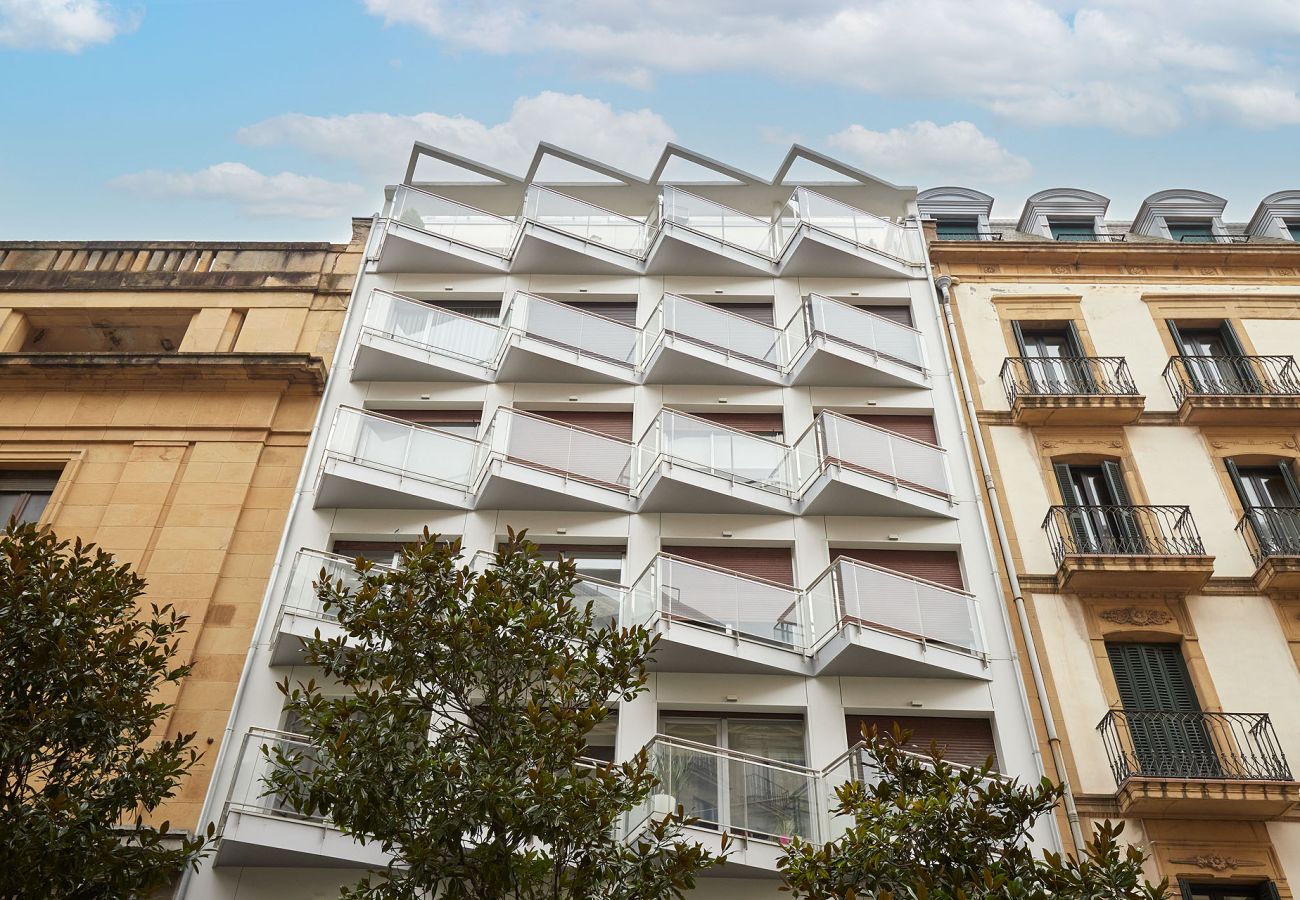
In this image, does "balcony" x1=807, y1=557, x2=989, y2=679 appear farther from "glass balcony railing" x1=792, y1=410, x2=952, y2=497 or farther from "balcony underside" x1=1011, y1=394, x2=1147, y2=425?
"balcony underside" x1=1011, y1=394, x2=1147, y2=425

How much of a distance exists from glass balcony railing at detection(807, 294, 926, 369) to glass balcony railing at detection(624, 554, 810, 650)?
18.1 ft

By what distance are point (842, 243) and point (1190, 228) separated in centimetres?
901

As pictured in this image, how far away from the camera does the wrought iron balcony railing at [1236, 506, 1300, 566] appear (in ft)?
51.6

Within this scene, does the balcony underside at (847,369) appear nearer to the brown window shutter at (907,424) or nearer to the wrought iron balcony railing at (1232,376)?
the brown window shutter at (907,424)

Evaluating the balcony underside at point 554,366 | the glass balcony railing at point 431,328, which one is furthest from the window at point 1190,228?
the glass balcony railing at point 431,328

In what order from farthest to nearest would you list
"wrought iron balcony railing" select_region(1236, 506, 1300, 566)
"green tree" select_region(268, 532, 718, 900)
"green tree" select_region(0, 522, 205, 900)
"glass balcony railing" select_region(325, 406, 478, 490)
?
"glass balcony railing" select_region(325, 406, 478, 490) → "wrought iron balcony railing" select_region(1236, 506, 1300, 566) → "green tree" select_region(268, 532, 718, 900) → "green tree" select_region(0, 522, 205, 900)

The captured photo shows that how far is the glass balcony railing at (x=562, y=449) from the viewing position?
53.3 feet

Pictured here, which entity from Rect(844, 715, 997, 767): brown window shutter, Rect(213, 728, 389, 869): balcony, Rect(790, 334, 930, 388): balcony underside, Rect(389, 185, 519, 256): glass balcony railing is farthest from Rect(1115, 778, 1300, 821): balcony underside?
Rect(389, 185, 519, 256): glass balcony railing

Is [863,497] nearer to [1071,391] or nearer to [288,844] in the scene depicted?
[1071,391]

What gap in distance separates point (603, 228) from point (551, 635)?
1250 centimetres

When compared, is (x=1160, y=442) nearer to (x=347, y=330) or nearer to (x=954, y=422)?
(x=954, y=422)

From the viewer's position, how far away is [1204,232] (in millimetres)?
23344

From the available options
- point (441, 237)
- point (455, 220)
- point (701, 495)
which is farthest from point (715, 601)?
point (455, 220)

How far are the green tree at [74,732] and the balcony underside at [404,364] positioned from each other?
836 centimetres
